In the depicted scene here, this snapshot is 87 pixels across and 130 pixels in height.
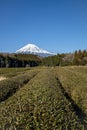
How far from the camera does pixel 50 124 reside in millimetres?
8680

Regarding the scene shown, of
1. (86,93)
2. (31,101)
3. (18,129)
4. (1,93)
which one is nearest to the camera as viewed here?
(18,129)

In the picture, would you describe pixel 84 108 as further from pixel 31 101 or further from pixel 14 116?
pixel 14 116

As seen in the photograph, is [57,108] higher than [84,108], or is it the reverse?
[57,108]

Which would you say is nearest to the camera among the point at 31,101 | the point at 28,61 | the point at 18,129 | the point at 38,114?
the point at 18,129

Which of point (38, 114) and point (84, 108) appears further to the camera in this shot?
point (84, 108)

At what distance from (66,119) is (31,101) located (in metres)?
3.08

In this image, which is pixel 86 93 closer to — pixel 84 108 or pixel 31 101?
pixel 84 108

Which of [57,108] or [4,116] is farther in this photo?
[57,108]

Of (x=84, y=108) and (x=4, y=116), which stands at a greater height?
(x=4, y=116)

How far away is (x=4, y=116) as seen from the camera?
8836 mm

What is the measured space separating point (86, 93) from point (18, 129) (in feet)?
34.9

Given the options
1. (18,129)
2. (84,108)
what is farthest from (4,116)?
(84,108)

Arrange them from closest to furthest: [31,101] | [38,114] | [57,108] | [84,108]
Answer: [38,114], [57,108], [31,101], [84,108]

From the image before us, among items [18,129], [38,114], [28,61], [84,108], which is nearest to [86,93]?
[84,108]
